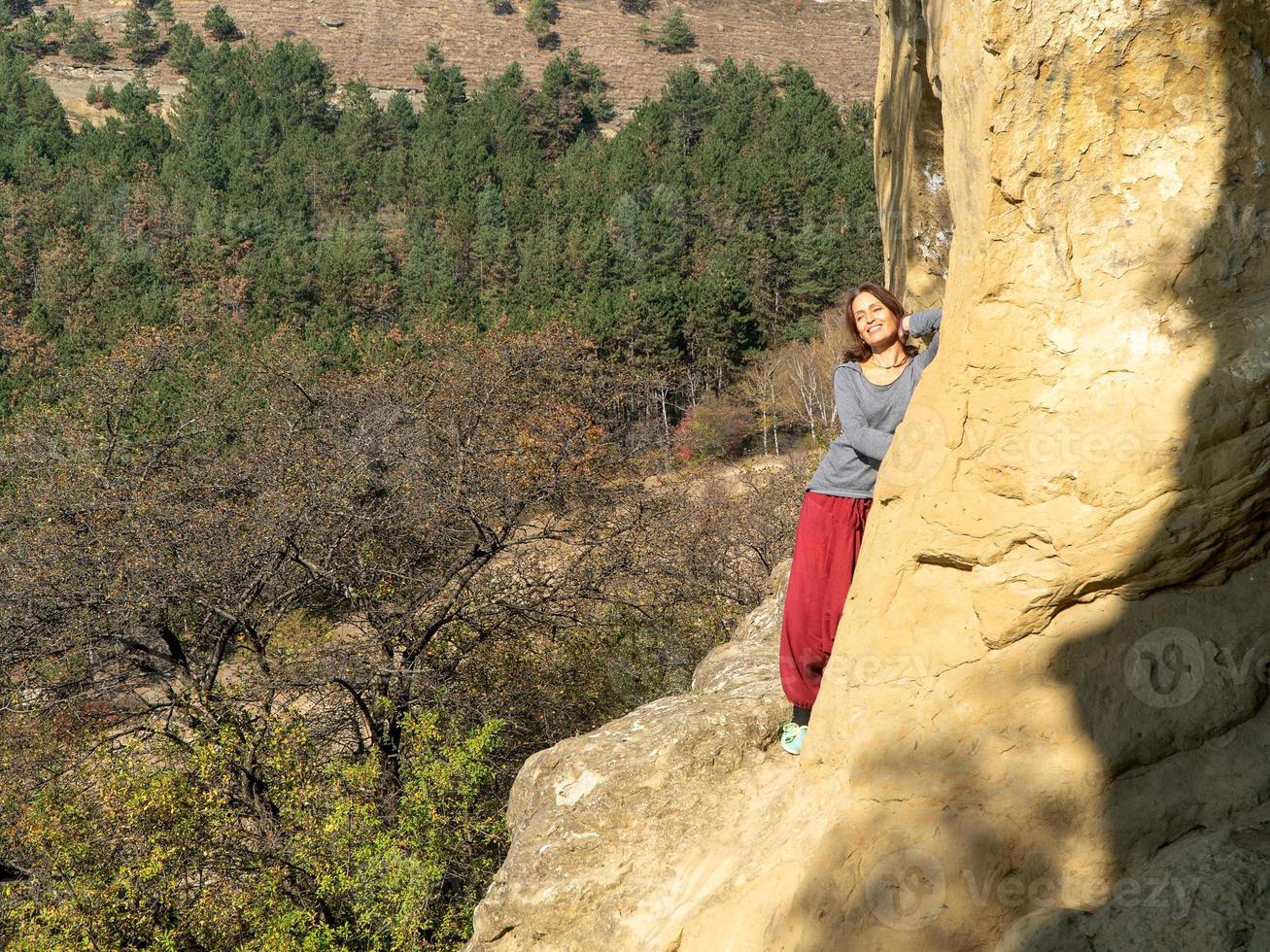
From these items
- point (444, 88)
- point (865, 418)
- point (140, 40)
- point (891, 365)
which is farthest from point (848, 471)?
point (140, 40)

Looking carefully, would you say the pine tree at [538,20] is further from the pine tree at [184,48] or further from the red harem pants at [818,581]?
the red harem pants at [818,581]

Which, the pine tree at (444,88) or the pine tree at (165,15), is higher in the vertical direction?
the pine tree at (165,15)

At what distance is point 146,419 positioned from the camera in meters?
21.2

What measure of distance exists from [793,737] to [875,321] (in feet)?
5.65

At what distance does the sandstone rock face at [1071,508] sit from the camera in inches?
115

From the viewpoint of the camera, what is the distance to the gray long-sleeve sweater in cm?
396

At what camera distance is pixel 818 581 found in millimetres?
4246

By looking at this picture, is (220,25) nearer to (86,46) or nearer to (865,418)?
(86,46)

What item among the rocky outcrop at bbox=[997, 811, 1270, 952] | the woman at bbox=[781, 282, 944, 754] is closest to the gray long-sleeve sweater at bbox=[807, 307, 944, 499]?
the woman at bbox=[781, 282, 944, 754]

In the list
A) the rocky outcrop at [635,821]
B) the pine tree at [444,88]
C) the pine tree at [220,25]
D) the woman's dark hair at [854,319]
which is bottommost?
the pine tree at [444,88]

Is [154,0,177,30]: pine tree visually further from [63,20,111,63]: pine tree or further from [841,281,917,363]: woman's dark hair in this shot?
[841,281,917,363]: woman's dark hair

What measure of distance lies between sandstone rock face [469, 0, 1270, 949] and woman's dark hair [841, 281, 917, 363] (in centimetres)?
52

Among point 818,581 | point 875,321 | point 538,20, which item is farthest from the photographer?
point 538,20

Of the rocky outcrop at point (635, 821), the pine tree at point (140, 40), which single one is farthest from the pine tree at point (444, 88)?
the rocky outcrop at point (635, 821)
